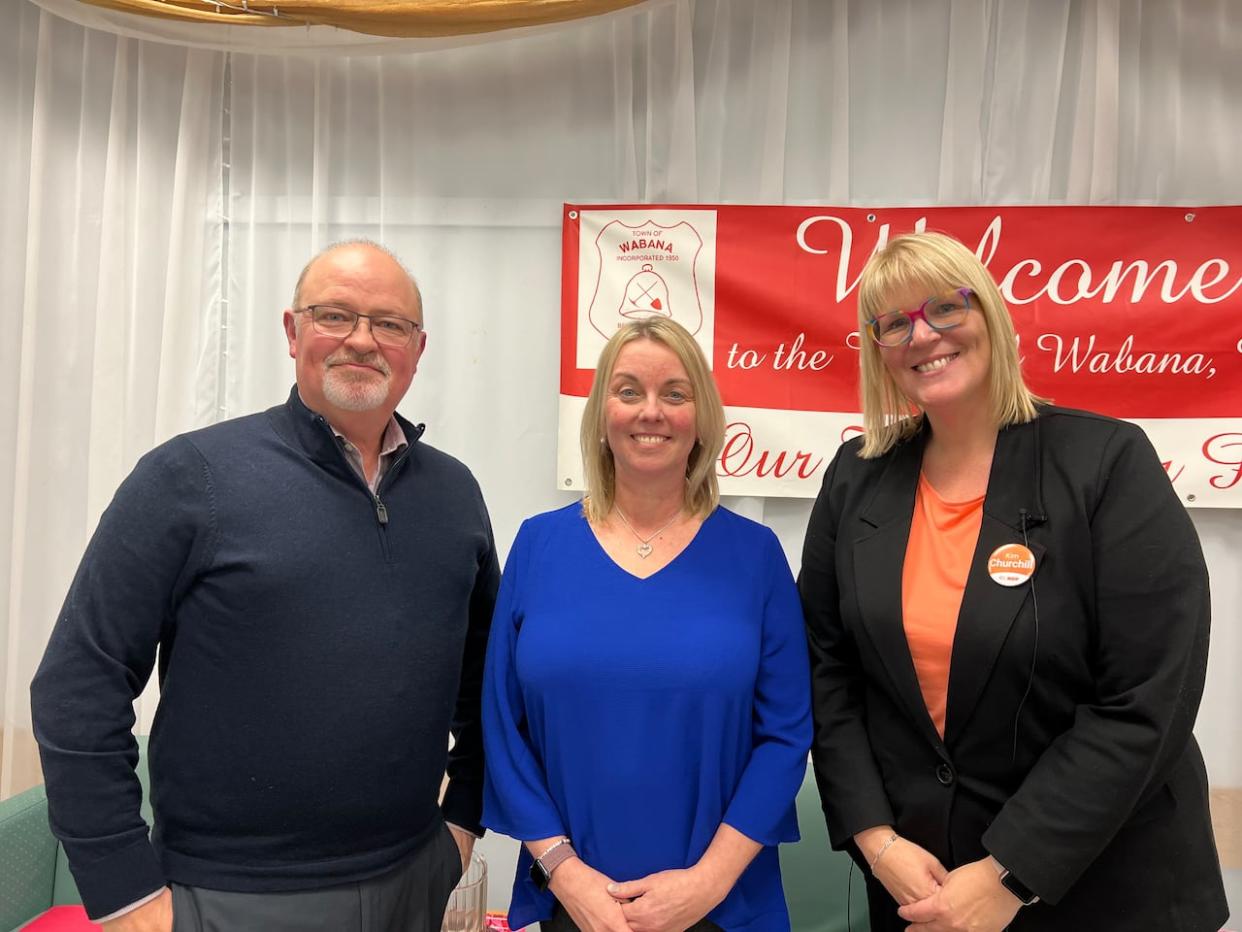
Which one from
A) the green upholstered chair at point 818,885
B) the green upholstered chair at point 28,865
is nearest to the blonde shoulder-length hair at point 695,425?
the green upholstered chair at point 818,885

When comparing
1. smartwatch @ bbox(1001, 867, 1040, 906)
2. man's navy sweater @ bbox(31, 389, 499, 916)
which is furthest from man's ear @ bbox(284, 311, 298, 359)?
smartwatch @ bbox(1001, 867, 1040, 906)

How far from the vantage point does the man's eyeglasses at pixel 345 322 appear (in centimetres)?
141

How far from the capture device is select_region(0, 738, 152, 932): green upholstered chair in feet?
6.63

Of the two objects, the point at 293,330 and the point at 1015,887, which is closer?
the point at 1015,887

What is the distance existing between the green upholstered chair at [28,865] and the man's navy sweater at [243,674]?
99 cm

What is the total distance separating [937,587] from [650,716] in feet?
1.58

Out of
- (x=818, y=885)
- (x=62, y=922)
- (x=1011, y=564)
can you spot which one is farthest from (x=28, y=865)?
(x=1011, y=564)

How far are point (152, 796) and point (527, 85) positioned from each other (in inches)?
84.4

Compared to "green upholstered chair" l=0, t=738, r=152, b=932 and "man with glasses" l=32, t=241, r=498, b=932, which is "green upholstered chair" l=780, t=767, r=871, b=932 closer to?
"man with glasses" l=32, t=241, r=498, b=932

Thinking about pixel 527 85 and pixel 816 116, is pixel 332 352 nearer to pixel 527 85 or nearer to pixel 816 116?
pixel 527 85

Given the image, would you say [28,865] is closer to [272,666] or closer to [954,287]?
[272,666]

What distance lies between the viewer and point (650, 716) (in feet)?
4.37

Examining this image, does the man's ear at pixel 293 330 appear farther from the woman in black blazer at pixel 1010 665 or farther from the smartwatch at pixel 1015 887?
the smartwatch at pixel 1015 887

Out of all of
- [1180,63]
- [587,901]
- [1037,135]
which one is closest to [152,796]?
[587,901]
